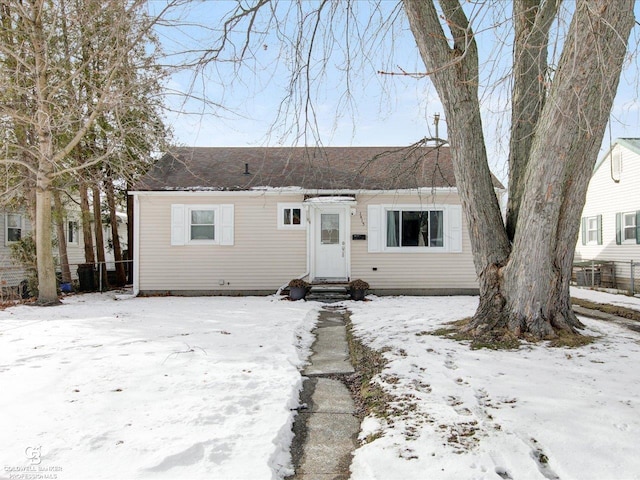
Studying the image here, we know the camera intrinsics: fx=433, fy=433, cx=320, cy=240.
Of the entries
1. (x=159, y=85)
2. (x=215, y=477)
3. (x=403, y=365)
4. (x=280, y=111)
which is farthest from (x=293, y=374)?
(x=159, y=85)

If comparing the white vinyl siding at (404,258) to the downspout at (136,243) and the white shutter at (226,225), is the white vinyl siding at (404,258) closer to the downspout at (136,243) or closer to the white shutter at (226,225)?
the white shutter at (226,225)

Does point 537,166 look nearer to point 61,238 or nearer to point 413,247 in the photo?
point 413,247

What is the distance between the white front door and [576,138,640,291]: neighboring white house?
8033mm

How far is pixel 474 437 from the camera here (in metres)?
2.98

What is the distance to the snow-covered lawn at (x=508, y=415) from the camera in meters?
2.62

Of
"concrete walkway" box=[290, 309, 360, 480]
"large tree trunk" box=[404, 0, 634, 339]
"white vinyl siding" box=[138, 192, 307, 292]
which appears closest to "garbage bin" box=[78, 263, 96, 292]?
"white vinyl siding" box=[138, 192, 307, 292]

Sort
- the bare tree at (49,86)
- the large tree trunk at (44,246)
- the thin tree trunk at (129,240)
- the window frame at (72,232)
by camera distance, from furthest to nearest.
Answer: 1. the window frame at (72,232)
2. the thin tree trunk at (129,240)
3. the large tree trunk at (44,246)
4. the bare tree at (49,86)

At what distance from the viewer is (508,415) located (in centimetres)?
326

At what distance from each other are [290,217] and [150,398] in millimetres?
8515

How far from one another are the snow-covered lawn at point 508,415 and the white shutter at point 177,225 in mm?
8133

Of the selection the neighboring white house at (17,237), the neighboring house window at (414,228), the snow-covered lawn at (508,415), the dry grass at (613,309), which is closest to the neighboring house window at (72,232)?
the neighboring white house at (17,237)

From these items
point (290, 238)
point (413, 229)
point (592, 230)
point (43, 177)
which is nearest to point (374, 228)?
point (413, 229)

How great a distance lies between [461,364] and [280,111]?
411 cm

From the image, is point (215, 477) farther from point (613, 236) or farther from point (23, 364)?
point (613, 236)
